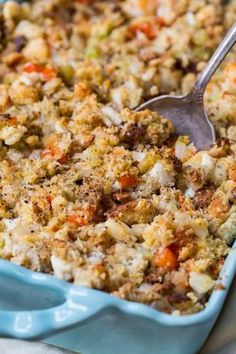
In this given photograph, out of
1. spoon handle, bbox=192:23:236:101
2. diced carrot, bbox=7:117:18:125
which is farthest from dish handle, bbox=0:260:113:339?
spoon handle, bbox=192:23:236:101

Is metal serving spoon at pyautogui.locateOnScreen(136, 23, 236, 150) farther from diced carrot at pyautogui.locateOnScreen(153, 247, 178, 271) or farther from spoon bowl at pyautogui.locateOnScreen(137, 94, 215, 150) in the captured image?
diced carrot at pyautogui.locateOnScreen(153, 247, 178, 271)

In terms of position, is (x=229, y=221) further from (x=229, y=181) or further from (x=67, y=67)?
(x=67, y=67)

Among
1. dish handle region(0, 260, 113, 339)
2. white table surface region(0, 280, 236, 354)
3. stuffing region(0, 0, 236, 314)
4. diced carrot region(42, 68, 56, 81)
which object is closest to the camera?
dish handle region(0, 260, 113, 339)

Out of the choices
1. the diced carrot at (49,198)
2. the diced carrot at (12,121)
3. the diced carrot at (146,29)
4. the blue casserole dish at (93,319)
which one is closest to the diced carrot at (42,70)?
the diced carrot at (12,121)

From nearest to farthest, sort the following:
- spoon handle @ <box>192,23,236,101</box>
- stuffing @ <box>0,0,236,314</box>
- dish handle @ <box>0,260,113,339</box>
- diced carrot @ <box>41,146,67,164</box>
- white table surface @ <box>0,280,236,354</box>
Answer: dish handle @ <box>0,260,113,339</box> → stuffing @ <box>0,0,236,314</box> → white table surface @ <box>0,280,236,354</box> → diced carrot @ <box>41,146,67,164</box> → spoon handle @ <box>192,23,236,101</box>

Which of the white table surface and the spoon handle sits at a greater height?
the spoon handle

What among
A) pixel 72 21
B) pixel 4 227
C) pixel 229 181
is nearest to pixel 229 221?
pixel 229 181

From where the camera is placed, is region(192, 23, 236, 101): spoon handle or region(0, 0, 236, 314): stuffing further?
region(192, 23, 236, 101): spoon handle

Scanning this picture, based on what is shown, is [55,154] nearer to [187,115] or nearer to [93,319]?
[187,115]
